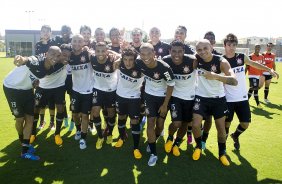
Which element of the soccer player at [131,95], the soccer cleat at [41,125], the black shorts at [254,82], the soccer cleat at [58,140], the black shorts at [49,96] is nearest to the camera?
the soccer player at [131,95]

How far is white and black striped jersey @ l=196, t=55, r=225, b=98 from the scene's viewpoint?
5.30 metres

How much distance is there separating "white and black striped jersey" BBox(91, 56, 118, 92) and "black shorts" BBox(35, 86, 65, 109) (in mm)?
898

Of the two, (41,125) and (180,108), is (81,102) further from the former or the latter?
(180,108)

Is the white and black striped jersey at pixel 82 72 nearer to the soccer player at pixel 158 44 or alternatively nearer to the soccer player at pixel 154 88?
the soccer player at pixel 154 88

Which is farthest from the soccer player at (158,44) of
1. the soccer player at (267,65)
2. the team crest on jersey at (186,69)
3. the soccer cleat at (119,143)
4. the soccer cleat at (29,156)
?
the soccer player at (267,65)

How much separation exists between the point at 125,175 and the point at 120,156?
92 cm

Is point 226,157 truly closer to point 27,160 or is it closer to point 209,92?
point 209,92

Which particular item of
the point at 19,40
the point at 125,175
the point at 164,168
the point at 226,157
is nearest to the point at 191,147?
the point at 226,157

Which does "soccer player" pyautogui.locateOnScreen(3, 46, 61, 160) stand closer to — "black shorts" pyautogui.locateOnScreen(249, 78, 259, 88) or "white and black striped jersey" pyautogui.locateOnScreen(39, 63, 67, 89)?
"white and black striped jersey" pyautogui.locateOnScreen(39, 63, 67, 89)

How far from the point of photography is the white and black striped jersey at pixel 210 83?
5.30m

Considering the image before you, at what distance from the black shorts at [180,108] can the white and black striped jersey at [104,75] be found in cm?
152

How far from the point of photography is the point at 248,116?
5934 mm

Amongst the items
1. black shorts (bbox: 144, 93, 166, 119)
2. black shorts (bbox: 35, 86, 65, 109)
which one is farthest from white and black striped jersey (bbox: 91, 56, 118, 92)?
black shorts (bbox: 144, 93, 166, 119)

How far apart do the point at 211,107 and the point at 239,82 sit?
3.22 feet
